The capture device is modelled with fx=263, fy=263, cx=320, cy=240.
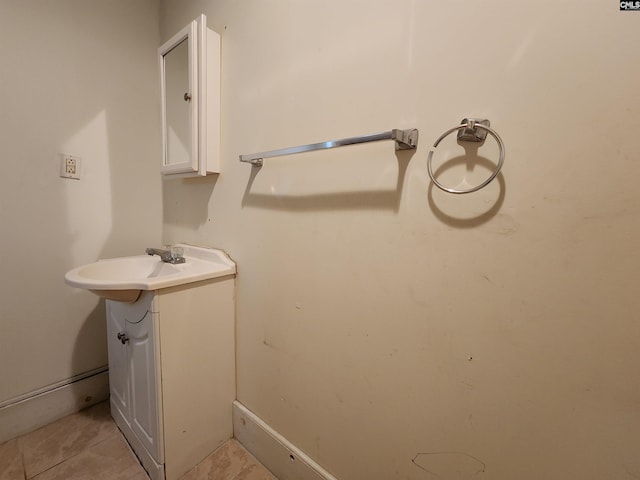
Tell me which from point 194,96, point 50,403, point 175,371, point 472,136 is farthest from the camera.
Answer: point 50,403

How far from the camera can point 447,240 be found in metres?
0.61

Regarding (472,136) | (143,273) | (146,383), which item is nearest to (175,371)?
(146,383)

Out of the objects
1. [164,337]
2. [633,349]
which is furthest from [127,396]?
[633,349]

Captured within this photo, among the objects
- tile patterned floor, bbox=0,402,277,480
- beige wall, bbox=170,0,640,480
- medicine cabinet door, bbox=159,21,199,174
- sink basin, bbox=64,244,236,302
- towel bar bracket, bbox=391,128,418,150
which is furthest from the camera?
medicine cabinet door, bbox=159,21,199,174

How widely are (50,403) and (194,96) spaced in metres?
1.52

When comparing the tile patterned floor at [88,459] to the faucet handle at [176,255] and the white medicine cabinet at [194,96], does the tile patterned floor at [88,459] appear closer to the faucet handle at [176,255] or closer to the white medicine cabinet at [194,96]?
the faucet handle at [176,255]

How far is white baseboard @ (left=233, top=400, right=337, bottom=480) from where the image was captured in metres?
0.89

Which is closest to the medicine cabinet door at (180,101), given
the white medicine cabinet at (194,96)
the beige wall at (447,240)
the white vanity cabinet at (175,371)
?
the white medicine cabinet at (194,96)

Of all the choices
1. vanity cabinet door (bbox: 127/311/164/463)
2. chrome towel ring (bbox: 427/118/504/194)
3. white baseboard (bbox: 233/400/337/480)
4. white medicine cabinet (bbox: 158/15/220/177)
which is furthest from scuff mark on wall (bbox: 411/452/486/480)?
white medicine cabinet (bbox: 158/15/220/177)

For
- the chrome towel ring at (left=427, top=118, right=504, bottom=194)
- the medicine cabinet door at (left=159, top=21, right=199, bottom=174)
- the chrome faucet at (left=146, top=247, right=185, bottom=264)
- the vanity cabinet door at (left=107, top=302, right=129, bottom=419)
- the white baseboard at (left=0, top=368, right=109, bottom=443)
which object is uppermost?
the medicine cabinet door at (left=159, top=21, right=199, bottom=174)

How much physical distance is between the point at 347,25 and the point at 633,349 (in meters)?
0.95

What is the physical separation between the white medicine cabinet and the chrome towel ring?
90 cm

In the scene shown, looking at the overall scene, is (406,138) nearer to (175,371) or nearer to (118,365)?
(175,371)

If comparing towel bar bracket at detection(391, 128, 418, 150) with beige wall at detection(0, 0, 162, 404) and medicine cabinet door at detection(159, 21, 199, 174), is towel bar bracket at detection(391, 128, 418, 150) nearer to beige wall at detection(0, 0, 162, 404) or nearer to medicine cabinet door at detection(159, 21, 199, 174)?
medicine cabinet door at detection(159, 21, 199, 174)
